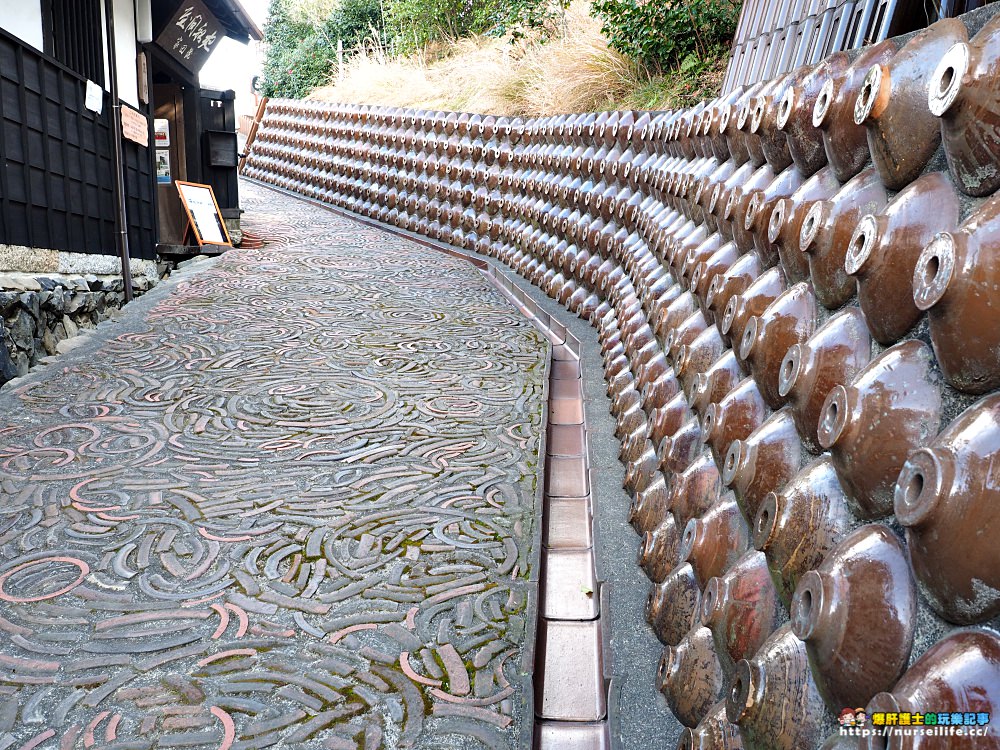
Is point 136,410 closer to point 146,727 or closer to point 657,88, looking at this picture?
point 146,727

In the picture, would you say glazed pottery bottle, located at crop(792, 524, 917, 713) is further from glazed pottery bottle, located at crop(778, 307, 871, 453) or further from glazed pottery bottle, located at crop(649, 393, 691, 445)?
glazed pottery bottle, located at crop(649, 393, 691, 445)

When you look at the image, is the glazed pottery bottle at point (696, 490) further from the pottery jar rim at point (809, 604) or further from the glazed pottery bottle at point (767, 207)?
the pottery jar rim at point (809, 604)

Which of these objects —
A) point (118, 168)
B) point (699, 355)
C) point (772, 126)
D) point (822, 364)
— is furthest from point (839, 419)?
point (118, 168)

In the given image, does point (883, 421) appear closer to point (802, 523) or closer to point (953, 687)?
point (802, 523)

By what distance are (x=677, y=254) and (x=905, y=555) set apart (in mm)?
2598

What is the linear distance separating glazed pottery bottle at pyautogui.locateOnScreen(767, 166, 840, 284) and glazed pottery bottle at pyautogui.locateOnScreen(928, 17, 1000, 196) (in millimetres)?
587

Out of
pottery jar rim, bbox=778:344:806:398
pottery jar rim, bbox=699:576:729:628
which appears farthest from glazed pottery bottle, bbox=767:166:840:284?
pottery jar rim, bbox=699:576:729:628

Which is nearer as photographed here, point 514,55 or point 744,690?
point 744,690

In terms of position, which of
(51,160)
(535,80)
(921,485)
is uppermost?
(535,80)

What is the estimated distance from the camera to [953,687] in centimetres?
97

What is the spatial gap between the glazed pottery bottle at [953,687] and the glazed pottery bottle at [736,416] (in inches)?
36.9

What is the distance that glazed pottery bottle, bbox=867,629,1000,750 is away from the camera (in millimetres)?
933

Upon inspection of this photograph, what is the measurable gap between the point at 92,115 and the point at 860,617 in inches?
256

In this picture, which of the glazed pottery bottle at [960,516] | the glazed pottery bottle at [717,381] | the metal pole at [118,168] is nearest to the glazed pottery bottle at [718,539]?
the glazed pottery bottle at [717,381]
